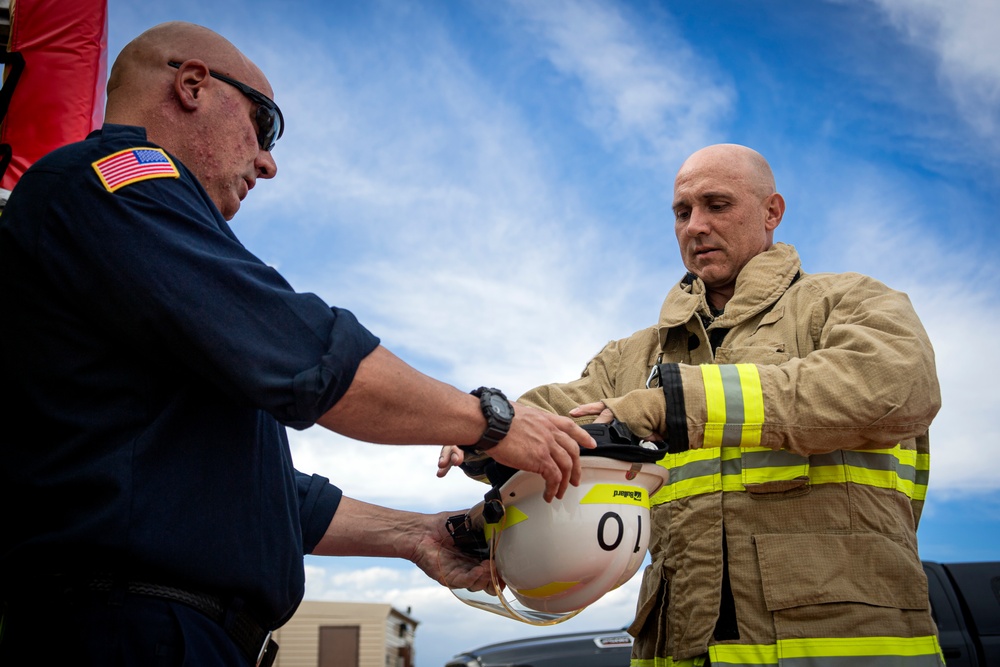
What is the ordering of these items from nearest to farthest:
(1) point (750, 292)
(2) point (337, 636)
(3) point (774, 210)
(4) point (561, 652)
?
(1) point (750, 292)
(3) point (774, 210)
(4) point (561, 652)
(2) point (337, 636)

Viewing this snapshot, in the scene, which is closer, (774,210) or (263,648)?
(263,648)

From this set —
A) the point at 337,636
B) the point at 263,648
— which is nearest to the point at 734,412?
the point at 263,648

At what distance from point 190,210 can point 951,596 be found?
258 inches

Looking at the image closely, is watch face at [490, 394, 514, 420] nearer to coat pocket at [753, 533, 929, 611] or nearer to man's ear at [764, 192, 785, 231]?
coat pocket at [753, 533, 929, 611]

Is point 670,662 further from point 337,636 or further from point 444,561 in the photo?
point 337,636

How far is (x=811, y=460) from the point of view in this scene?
3.28m

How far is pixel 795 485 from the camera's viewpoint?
322 cm

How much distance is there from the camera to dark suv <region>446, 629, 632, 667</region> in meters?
7.18

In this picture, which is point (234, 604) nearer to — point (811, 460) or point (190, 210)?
point (190, 210)

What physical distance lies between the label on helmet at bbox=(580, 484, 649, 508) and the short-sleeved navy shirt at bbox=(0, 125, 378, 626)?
983 mm

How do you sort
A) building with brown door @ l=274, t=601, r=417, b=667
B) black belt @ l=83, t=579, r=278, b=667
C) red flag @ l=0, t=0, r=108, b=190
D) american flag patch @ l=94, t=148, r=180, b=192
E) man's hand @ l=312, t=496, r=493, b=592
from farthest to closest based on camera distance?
building with brown door @ l=274, t=601, r=417, b=667, red flag @ l=0, t=0, r=108, b=190, man's hand @ l=312, t=496, r=493, b=592, american flag patch @ l=94, t=148, r=180, b=192, black belt @ l=83, t=579, r=278, b=667

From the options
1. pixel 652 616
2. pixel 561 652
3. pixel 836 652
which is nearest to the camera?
pixel 836 652

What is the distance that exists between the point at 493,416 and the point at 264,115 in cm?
155

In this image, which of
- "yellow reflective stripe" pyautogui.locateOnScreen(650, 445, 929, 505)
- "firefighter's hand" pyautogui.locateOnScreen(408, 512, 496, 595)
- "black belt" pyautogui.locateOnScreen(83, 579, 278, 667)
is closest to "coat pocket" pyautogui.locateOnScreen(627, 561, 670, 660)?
"yellow reflective stripe" pyautogui.locateOnScreen(650, 445, 929, 505)
